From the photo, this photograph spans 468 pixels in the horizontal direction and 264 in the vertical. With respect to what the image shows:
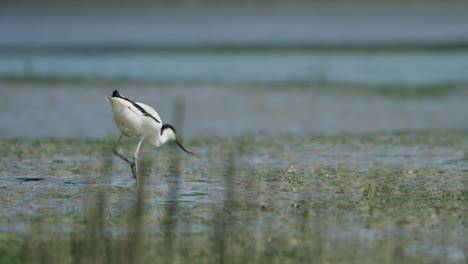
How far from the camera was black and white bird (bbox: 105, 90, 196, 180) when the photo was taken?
9.89 m

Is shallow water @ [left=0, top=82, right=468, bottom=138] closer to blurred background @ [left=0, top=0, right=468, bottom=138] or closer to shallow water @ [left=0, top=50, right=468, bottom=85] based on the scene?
blurred background @ [left=0, top=0, right=468, bottom=138]

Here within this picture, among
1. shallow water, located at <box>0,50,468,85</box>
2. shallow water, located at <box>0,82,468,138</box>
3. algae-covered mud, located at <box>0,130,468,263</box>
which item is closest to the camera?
algae-covered mud, located at <box>0,130,468,263</box>

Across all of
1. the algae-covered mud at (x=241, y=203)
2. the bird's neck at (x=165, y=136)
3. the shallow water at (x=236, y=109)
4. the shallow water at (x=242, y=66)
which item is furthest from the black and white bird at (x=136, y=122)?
the shallow water at (x=242, y=66)

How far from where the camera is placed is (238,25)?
138 feet

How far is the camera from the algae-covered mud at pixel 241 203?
673 centimetres

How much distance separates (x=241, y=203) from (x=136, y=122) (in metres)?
2.05

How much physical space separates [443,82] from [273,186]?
12.2 metres

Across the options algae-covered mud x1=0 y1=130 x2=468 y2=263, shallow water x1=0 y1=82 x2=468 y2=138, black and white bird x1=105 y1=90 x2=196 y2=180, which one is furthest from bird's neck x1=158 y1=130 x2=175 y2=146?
shallow water x1=0 y1=82 x2=468 y2=138

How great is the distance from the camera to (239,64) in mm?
26594

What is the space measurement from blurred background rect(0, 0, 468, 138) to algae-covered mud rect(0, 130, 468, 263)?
9.08 feet

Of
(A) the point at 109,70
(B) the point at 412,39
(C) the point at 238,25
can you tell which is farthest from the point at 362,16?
(A) the point at 109,70

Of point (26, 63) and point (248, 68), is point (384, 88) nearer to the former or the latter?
point (248, 68)

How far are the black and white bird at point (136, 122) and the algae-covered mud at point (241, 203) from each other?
33 centimetres

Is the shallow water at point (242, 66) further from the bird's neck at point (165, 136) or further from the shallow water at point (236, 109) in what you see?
the bird's neck at point (165, 136)
